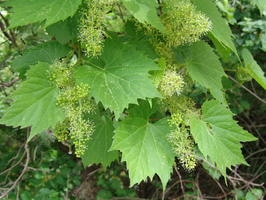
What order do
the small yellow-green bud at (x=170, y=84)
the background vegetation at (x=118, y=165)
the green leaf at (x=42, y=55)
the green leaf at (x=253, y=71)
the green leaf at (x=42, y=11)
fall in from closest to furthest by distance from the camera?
the green leaf at (x=42, y=11) → the small yellow-green bud at (x=170, y=84) → the green leaf at (x=42, y=55) → the green leaf at (x=253, y=71) → the background vegetation at (x=118, y=165)

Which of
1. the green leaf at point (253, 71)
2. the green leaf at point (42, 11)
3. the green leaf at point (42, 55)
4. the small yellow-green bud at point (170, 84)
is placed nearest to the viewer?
→ the green leaf at point (42, 11)

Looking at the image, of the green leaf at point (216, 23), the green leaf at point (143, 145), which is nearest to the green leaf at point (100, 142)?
the green leaf at point (143, 145)

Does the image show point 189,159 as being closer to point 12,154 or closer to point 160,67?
point 160,67

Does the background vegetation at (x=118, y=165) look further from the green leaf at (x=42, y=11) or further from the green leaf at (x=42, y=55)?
the green leaf at (x=42, y=11)

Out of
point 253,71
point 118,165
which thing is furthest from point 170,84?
point 118,165

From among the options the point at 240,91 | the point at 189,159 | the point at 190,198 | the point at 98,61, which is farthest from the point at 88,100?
the point at 240,91

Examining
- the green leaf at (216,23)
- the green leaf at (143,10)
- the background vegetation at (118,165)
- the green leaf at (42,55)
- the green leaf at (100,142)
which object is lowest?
the background vegetation at (118,165)

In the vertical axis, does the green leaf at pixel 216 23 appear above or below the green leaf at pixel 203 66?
above
